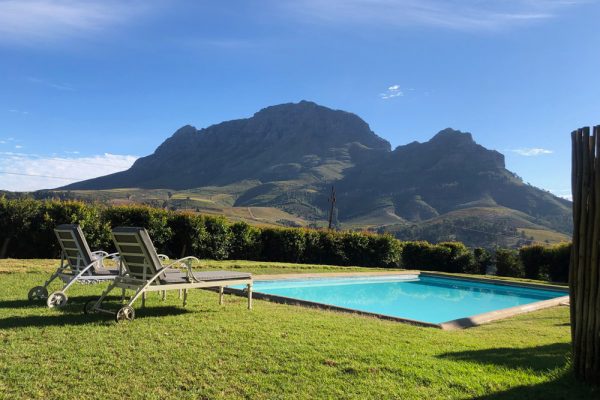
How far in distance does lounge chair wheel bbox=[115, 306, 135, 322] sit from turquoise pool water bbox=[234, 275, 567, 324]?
6013mm

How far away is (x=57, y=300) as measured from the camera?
245 inches

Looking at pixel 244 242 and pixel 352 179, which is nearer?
pixel 244 242

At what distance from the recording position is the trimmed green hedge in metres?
13.8

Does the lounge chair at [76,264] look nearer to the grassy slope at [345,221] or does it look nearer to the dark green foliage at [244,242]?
the dark green foliage at [244,242]

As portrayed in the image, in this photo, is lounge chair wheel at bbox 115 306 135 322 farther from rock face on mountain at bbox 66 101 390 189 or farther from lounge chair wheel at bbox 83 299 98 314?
rock face on mountain at bbox 66 101 390 189

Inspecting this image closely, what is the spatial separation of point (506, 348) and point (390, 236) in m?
17.3

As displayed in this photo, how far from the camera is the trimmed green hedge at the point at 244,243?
45.3 feet

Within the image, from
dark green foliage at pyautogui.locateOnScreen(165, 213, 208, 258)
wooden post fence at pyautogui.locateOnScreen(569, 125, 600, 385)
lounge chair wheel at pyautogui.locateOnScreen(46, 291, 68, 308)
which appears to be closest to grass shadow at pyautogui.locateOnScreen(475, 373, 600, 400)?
wooden post fence at pyautogui.locateOnScreen(569, 125, 600, 385)

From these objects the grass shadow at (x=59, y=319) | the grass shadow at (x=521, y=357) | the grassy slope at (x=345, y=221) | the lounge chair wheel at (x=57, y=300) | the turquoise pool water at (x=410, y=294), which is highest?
the grassy slope at (x=345, y=221)

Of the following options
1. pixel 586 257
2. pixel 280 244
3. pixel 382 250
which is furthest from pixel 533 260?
pixel 586 257

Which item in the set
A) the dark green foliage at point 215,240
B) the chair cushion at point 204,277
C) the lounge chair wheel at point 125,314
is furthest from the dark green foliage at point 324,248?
the lounge chair wheel at point 125,314

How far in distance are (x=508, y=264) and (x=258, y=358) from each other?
65.7ft

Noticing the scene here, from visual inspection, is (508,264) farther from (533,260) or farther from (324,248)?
(324,248)

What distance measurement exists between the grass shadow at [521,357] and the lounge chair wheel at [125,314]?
3629 mm
